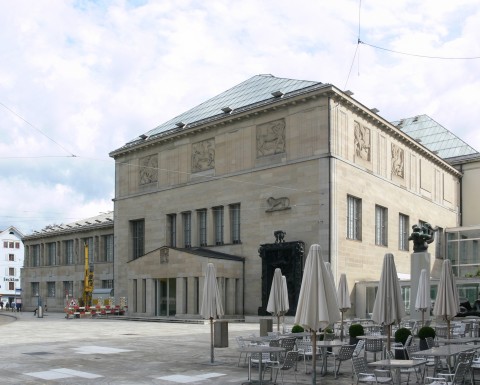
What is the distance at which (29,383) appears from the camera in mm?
14859

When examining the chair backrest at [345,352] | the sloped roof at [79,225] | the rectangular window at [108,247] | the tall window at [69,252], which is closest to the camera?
the chair backrest at [345,352]

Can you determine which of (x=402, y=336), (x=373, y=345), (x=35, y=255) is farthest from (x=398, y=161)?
(x=35, y=255)

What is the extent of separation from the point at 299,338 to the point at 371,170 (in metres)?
28.7

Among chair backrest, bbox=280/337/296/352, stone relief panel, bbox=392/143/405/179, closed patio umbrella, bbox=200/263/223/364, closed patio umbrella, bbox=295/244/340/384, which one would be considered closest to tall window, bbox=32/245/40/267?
stone relief panel, bbox=392/143/405/179

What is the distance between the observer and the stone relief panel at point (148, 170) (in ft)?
186

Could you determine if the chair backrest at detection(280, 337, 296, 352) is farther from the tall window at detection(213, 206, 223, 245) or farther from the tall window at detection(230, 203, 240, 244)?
the tall window at detection(213, 206, 223, 245)

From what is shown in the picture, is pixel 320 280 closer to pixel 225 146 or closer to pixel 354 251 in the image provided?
pixel 354 251

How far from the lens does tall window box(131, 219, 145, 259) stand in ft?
191

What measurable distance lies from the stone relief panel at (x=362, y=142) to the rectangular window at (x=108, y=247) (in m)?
32.6

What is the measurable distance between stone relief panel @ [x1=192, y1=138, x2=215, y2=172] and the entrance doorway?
9701 mm

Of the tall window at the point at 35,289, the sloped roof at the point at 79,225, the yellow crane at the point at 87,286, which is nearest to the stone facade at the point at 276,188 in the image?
the yellow crane at the point at 87,286

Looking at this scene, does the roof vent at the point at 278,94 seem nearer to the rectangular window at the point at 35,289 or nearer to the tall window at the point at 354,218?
the tall window at the point at 354,218

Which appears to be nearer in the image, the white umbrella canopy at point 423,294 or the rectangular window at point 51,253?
the white umbrella canopy at point 423,294

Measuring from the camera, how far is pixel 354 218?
4566cm
